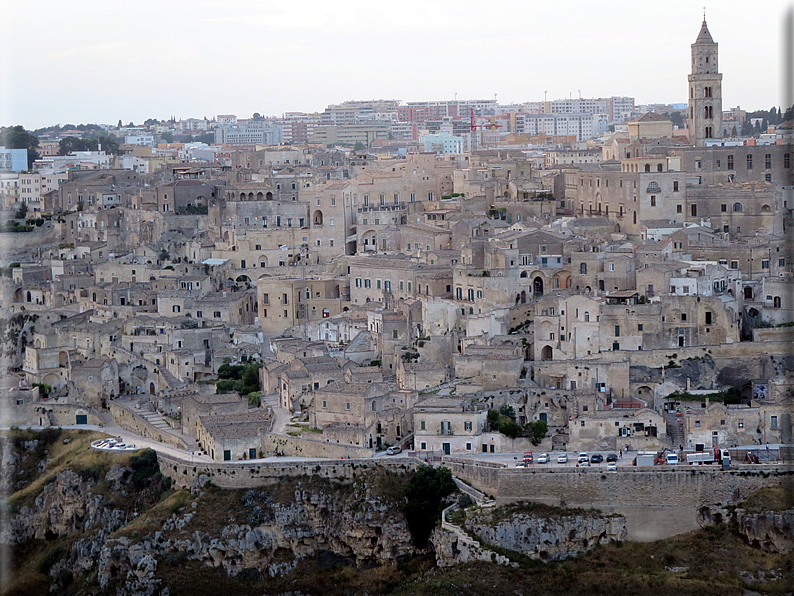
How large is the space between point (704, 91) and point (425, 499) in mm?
18481

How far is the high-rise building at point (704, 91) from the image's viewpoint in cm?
3719

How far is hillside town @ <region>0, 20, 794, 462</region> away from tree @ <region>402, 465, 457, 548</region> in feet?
2.21

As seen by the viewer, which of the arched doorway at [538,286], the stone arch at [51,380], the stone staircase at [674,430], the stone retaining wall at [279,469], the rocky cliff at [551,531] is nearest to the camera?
the rocky cliff at [551,531]

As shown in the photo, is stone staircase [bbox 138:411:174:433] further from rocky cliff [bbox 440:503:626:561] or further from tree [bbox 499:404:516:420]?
rocky cliff [bbox 440:503:626:561]

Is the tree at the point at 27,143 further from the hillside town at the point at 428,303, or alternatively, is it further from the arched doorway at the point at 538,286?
the arched doorway at the point at 538,286

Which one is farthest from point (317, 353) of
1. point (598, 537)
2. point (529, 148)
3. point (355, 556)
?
point (529, 148)

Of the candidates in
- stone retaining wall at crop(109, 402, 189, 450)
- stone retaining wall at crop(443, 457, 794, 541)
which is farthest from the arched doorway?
stone retaining wall at crop(109, 402, 189, 450)

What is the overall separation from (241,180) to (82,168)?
12278 millimetres

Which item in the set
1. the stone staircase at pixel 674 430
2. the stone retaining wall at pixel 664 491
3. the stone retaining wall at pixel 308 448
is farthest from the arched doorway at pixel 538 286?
the stone retaining wall at pixel 664 491

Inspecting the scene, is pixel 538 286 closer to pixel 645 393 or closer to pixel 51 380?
pixel 645 393

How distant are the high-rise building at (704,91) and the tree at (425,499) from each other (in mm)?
16814

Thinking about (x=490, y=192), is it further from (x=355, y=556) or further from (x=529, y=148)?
(x=529, y=148)

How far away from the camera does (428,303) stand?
92.9 feet

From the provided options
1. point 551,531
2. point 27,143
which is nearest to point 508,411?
point 551,531
